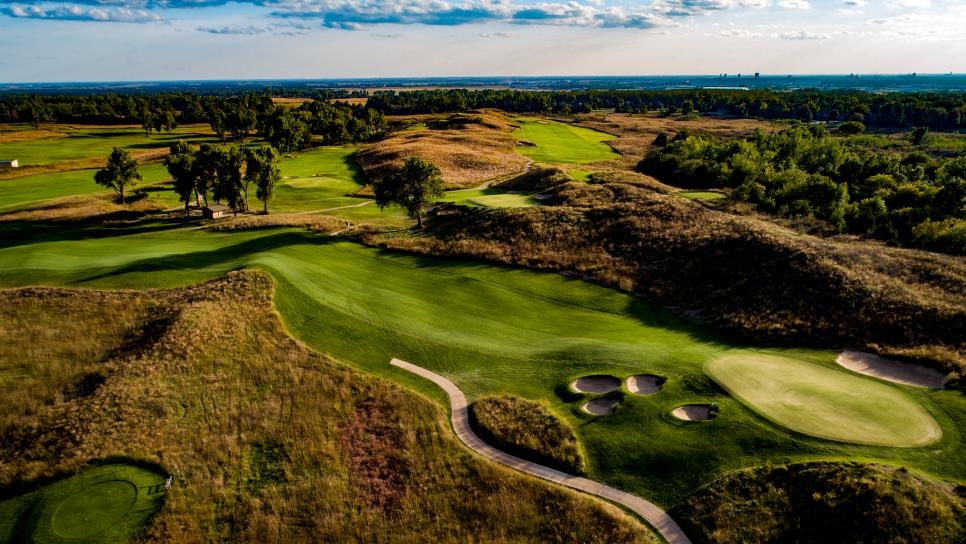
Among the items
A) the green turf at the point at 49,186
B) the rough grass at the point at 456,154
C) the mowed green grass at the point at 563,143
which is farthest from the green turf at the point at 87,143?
the mowed green grass at the point at 563,143

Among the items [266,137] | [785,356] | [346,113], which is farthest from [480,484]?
[346,113]

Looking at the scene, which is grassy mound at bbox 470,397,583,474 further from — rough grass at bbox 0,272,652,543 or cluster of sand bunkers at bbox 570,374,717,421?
cluster of sand bunkers at bbox 570,374,717,421

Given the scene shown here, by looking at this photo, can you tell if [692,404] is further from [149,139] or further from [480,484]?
[149,139]

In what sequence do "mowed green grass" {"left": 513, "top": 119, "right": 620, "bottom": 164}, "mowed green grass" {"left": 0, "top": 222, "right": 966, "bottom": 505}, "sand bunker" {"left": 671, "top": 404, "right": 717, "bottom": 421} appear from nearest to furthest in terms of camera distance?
"mowed green grass" {"left": 0, "top": 222, "right": 966, "bottom": 505} < "sand bunker" {"left": 671, "top": 404, "right": 717, "bottom": 421} < "mowed green grass" {"left": 513, "top": 119, "right": 620, "bottom": 164}

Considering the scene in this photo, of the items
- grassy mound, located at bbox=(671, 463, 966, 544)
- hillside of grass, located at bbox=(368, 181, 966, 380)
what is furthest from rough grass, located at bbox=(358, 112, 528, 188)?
grassy mound, located at bbox=(671, 463, 966, 544)

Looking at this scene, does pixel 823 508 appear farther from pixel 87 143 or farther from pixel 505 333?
pixel 87 143

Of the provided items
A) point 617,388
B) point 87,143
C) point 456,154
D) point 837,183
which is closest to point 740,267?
point 617,388
